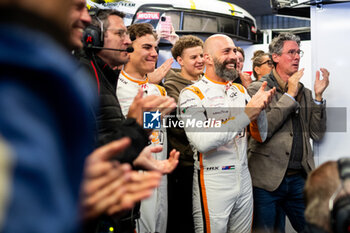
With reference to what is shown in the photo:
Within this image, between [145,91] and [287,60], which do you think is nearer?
[145,91]

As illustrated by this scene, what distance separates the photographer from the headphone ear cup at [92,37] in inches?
78.9

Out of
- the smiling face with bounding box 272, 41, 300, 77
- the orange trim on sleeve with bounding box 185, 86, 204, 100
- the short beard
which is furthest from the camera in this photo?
the smiling face with bounding box 272, 41, 300, 77

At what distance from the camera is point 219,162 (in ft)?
8.61

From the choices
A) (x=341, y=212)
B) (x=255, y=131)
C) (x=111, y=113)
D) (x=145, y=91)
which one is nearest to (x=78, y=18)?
(x=111, y=113)

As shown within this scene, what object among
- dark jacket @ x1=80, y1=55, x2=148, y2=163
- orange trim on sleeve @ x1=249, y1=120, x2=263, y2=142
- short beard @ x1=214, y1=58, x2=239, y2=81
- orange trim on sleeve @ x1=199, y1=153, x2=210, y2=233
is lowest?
orange trim on sleeve @ x1=199, y1=153, x2=210, y2=233

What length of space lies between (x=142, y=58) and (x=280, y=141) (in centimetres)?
123

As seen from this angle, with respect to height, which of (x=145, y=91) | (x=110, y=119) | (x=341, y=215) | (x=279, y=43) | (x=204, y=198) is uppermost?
(x=279, y=43)

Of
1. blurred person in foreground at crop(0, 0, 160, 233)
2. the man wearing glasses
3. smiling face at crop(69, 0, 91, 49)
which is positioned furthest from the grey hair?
blurred person in foreground at crop(0, 0, 160, 233)

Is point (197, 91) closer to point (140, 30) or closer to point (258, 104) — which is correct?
point (258, 104)

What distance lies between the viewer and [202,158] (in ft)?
8.80

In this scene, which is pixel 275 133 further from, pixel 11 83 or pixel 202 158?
pixel 11 83

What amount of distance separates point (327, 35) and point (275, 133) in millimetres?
842

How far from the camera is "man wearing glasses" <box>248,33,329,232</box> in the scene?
2889 millimetres

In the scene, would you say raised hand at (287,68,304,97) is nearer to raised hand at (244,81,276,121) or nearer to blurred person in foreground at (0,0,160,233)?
raised hand at (244,81,276,121)
